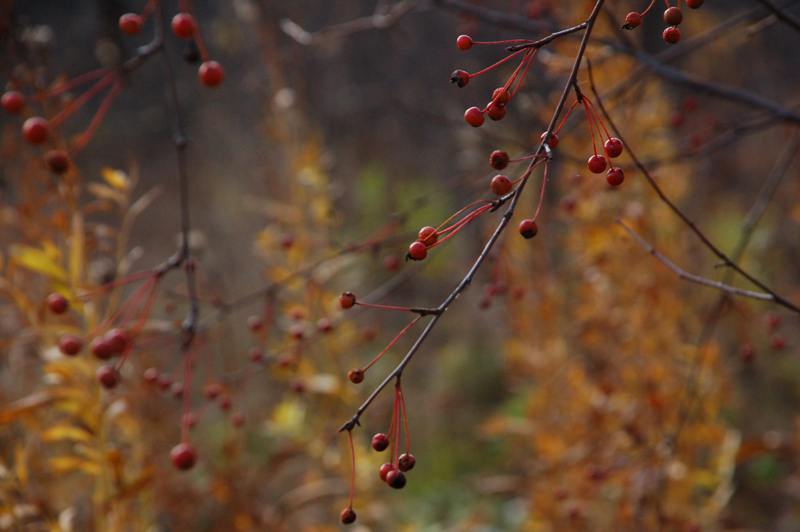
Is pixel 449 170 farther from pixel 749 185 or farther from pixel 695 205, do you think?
pixel 749 185

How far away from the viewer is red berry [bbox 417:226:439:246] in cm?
39

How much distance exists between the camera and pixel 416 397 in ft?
11.8

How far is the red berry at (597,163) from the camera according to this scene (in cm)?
41

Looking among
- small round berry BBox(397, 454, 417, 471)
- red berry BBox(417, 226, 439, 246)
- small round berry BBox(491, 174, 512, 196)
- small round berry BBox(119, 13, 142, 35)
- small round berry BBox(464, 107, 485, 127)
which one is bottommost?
small round berry BBox(397, 454, 417, 471)

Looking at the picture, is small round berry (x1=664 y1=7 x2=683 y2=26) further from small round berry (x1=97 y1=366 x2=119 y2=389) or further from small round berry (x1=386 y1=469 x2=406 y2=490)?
small round berry (x1=97 y1=366 x2=119 y2=389)

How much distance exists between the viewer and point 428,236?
39 centimetres

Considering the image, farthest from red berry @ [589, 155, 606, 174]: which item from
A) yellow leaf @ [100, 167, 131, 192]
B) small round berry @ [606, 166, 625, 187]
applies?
yellow leaf @ [100, 167, 131, 192]

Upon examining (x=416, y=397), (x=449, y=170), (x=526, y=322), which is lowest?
(x=416, y=397)

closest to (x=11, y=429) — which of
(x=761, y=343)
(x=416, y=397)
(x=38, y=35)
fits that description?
(x=38, y=35)

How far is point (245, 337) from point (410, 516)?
5.73ft

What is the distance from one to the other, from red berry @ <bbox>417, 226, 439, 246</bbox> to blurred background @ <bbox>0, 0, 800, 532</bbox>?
140 millimetres

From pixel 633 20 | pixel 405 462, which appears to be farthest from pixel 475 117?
pixel 405 462

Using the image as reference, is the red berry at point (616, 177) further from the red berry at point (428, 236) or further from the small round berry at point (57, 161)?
the small round berry at point (57, 161)

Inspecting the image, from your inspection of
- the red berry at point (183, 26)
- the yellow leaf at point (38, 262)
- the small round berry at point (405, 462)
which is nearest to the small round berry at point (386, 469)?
the small round berry at point (405, 462)
